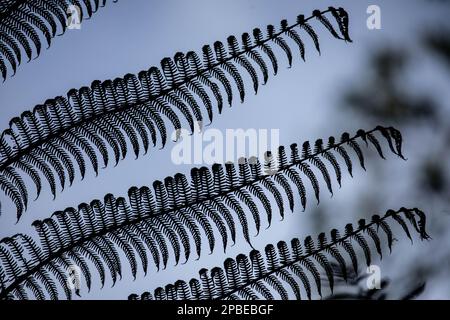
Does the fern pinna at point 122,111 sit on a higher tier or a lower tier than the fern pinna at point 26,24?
lower

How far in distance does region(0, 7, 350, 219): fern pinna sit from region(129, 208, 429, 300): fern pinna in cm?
36

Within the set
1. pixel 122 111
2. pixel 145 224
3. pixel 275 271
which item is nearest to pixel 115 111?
pixel 122 111

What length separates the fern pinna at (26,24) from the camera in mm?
Result: 1508

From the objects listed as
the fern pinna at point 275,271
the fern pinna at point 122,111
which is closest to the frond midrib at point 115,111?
the fern pinna at point 122,111

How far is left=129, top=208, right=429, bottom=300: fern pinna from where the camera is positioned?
1.29 m

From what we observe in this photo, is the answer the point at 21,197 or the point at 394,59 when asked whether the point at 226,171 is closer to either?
the point at 21,197

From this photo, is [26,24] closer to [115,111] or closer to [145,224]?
[115,111]

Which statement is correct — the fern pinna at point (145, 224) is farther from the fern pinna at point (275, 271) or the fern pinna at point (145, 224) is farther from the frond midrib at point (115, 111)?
the frond midrib at point (115, 111)

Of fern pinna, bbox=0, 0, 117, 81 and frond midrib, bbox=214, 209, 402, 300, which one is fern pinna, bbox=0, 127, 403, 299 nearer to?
frond midrib, bbox=214, 209, 402, 300

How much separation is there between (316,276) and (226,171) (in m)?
0.33

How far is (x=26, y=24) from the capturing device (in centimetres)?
152

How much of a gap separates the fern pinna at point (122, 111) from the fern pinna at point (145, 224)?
126mm
